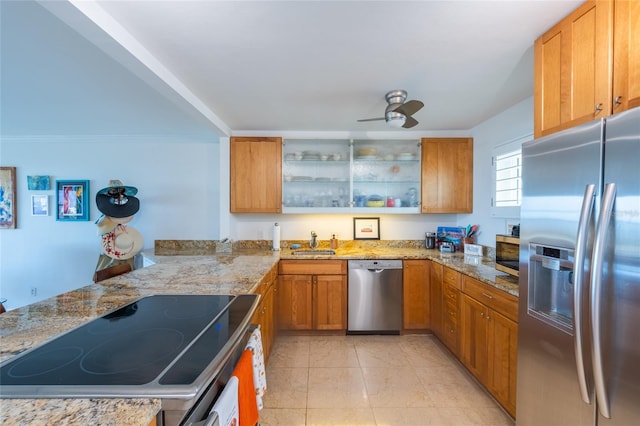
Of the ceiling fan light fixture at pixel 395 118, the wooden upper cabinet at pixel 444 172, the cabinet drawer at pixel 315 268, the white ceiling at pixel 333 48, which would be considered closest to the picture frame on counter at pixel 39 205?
the white ceiling at pixel 333 48

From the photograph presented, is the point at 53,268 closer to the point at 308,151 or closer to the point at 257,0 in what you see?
the point at 308,151

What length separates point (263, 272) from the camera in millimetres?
2105

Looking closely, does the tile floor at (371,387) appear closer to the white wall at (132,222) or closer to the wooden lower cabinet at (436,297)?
the wooden lower cabinet at (436,297)

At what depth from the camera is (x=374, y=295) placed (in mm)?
2939

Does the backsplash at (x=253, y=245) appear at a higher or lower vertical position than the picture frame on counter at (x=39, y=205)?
lower

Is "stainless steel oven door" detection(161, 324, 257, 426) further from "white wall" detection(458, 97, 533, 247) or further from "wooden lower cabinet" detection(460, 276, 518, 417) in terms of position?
"white wall" detection(458, 97, 533, 247)

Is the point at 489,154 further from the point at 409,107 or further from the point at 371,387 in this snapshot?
the point at 371,387

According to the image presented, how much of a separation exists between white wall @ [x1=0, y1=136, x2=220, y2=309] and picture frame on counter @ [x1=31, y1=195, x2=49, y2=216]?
0.20 feet

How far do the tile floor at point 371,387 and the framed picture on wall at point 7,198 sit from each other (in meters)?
4.18

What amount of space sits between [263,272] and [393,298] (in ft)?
5.31

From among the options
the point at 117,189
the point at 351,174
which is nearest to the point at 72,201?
the point at 117,189

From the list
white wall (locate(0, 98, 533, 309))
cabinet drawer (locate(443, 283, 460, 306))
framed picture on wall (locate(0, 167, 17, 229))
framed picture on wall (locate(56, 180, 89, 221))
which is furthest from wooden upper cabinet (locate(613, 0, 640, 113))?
framed picture on wall (locate(0, 167, 17, 229))

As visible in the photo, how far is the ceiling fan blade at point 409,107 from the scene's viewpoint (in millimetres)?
1997

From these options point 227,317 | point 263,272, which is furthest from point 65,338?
point 263,272
